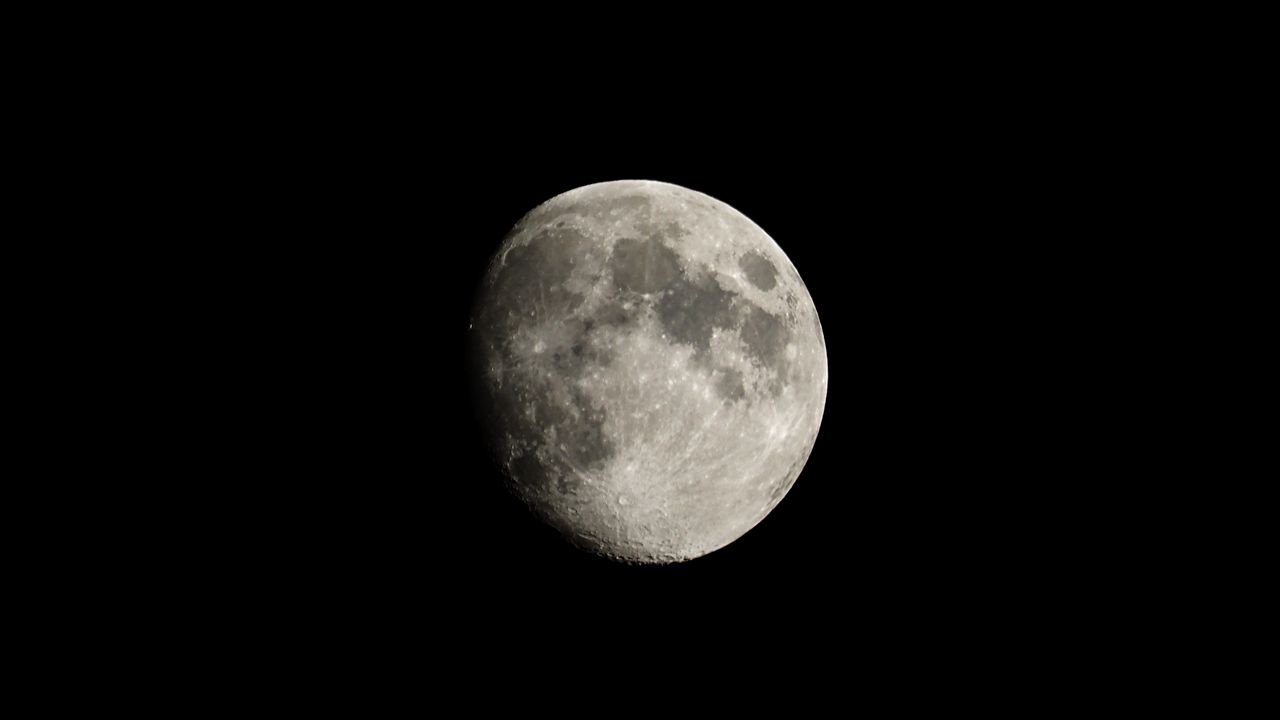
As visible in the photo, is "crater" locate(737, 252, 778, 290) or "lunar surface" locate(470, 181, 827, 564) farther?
"crater" locate(737, 252, 778, 290)

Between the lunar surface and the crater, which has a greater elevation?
the crater

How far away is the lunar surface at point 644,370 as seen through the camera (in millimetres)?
2934

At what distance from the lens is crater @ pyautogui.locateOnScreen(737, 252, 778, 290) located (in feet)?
10.4

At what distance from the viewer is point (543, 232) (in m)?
3.24

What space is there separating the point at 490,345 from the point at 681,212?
3.06 ft

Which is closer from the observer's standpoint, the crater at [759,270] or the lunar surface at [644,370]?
the lunar surface at [644,370]

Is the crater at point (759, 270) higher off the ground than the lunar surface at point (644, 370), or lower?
higher

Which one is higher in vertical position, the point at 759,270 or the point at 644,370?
the point at 759,270

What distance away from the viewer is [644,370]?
290cm

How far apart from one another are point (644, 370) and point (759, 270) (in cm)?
69

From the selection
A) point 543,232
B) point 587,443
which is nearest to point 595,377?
point 587,443

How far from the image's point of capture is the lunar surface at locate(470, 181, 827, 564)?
2934 mm

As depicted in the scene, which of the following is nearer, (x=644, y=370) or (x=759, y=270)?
(x=644, y=370)

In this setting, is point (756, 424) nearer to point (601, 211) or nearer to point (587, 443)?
point (587, 443)
